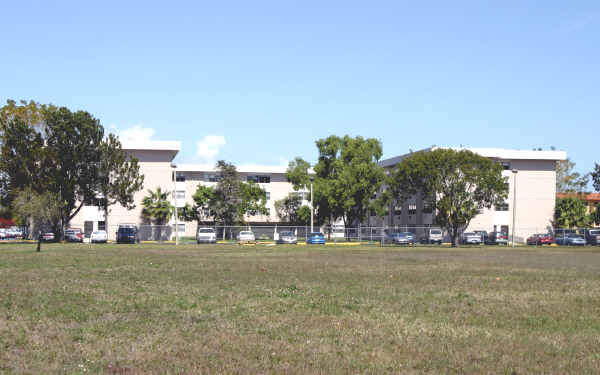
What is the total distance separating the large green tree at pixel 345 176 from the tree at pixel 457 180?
14290 millimetres

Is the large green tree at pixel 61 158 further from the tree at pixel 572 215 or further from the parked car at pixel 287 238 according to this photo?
the tree at pixel 572 215

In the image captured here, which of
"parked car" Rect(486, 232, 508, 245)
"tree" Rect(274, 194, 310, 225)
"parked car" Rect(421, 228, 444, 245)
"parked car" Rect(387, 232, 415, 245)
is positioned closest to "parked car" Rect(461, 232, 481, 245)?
"parked car" Rect(486, 232, 508, 245)

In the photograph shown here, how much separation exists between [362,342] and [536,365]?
7.96 ft

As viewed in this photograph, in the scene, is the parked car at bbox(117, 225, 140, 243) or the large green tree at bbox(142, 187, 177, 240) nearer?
the parked car at bbox(117, 225, 140, 243)

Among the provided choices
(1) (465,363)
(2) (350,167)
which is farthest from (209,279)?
(2) (350,167)

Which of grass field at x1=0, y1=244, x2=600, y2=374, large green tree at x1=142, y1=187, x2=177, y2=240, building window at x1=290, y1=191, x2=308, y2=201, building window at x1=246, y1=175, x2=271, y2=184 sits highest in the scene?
building window at x1=246, y1=175, x2=271, y2=184

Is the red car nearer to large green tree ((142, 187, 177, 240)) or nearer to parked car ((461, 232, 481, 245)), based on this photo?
parked car ((461, 232, 481, 245))

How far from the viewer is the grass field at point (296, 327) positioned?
7.91 metres

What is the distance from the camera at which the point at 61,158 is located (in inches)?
2606

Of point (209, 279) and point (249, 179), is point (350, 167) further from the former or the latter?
point (209, 279)

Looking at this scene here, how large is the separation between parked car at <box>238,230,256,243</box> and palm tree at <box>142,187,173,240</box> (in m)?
14.8

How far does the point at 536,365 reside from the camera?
7.87 metres

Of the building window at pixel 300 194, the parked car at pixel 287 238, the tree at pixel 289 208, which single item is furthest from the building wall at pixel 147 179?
the building window at pixel 300 194

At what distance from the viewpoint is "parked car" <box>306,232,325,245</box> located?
7206cm
